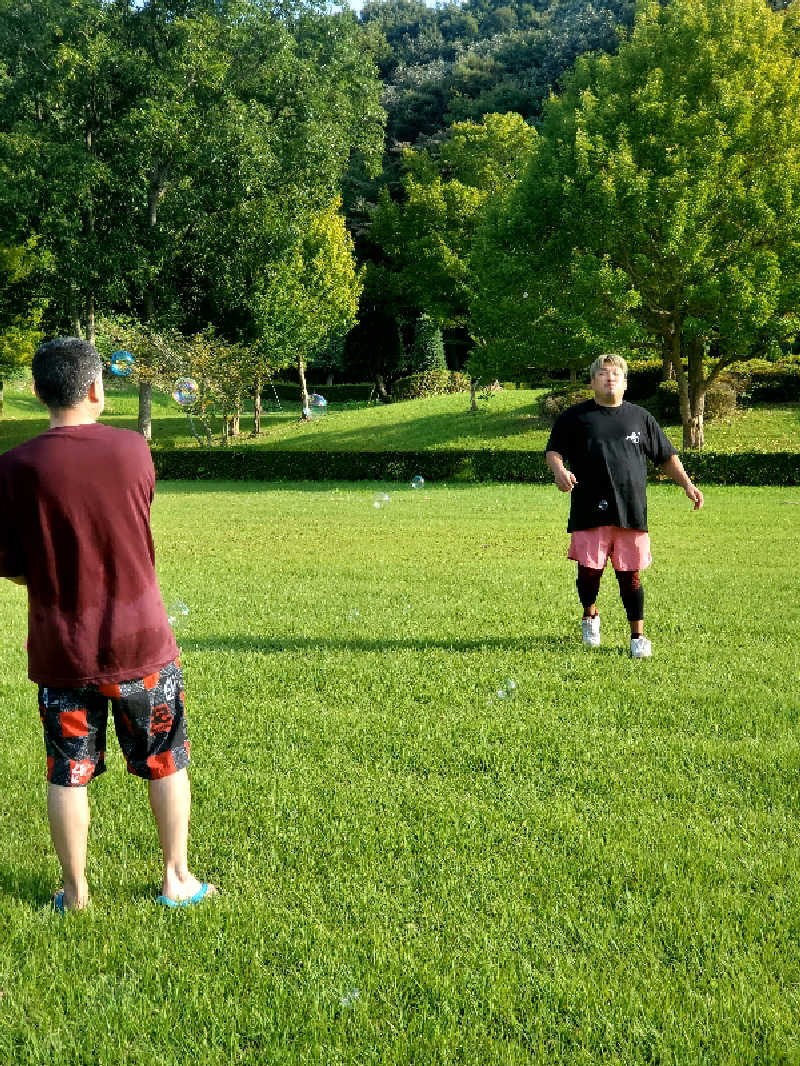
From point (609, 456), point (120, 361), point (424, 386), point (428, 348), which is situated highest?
point (428, 348)

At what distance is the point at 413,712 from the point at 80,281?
3044 cm

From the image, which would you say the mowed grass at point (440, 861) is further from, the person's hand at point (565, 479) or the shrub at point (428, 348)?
the shrub at point (428, 348)

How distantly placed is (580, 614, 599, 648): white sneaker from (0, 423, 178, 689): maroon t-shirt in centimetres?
452

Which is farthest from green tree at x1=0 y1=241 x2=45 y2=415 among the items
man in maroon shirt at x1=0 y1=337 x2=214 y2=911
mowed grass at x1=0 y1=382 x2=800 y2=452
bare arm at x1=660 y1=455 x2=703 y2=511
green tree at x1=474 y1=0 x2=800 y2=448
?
man in maroon shirt at x1=0 y1=337 x2=214 y2=911


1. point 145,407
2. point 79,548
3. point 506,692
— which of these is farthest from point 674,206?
point 79,548

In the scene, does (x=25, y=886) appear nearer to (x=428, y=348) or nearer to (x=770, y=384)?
(x=770, y=384)

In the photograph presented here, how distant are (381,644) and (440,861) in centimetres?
365

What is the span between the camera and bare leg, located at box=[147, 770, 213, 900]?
10.3 feet

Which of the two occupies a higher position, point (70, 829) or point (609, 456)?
point (609, 456)

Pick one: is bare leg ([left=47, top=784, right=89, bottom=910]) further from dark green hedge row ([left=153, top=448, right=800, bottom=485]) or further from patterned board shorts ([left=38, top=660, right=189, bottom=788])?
dark green hedge row ([left=153, top=448, right=800, bottom=485])

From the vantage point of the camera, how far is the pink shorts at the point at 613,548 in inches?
259

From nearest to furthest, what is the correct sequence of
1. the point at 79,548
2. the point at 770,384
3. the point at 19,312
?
the point at 79,548 < the point at 770,384 < the point at 19,312

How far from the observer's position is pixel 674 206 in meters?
22.7

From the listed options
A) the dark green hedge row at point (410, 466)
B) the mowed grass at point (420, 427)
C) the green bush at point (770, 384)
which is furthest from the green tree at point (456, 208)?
the dark green hedge row at point (410, 466)
